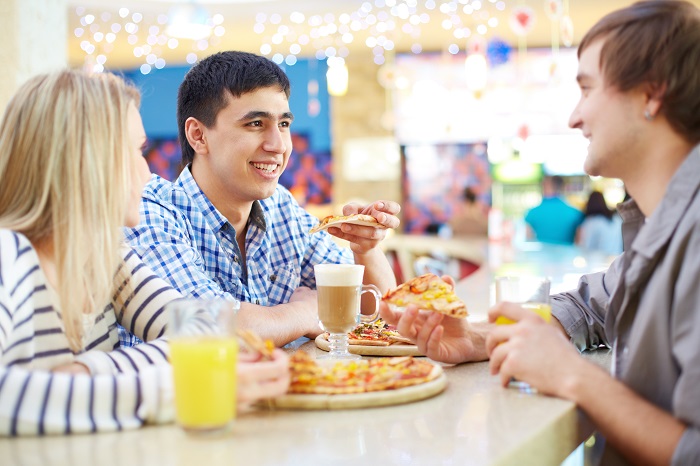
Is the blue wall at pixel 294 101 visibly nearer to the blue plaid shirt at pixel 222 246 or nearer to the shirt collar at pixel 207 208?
the blue plaid shirt at pixel 222 246

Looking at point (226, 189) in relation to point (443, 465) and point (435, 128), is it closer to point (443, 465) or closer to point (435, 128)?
point (443, 465)

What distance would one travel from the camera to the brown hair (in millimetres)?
1548

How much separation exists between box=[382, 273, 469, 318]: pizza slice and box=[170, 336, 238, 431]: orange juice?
0.57 metres

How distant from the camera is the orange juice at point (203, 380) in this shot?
3.86ft

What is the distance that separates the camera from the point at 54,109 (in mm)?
1470

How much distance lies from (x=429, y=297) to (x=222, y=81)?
3.98ft

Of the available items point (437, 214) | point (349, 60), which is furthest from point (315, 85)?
point (437, 214)

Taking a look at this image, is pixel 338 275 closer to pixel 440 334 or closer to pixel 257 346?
pixel 440 334

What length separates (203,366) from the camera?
1.18 meters

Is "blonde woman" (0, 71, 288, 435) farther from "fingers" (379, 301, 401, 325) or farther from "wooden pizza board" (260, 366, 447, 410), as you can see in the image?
"fingers" (379, 301, 401, 325)

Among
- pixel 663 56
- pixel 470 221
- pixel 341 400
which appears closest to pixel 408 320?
pixel 341 400

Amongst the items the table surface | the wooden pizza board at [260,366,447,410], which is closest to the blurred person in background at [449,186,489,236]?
the table surface

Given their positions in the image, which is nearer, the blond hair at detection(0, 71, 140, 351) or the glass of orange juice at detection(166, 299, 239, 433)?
the glass of orange juice at detection(166, 299, 239, 433)

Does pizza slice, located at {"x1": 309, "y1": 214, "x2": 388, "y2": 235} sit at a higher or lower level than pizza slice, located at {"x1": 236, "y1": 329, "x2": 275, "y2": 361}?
higher
